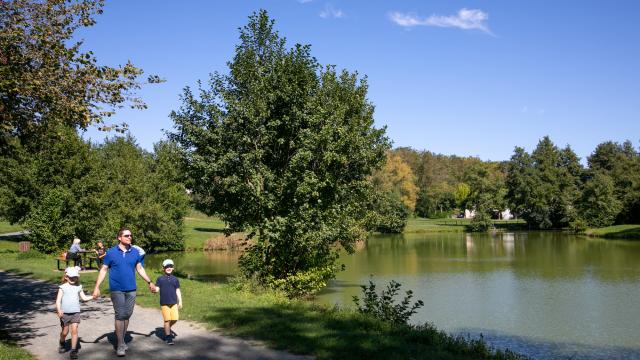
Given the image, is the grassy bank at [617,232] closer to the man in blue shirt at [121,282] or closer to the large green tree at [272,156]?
the large green tree at [272,156]

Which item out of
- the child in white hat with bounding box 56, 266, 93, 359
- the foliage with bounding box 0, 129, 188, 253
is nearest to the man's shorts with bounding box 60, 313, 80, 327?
the child in white hat with bounding box 56, 266, 93, 359

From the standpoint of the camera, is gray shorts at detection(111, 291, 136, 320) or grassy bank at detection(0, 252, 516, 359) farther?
grassy bank at detection(0, 252, 516, 359)

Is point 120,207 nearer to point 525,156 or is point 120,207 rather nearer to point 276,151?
point 276,151

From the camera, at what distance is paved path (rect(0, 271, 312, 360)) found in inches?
372

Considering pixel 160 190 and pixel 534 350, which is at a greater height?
pixel 160 190

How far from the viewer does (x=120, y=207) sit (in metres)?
43.8

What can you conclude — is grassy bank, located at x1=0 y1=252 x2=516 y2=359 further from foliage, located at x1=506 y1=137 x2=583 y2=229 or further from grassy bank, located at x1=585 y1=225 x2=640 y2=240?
foliage, located at x1=506 y1=137 x2=583 y2=229

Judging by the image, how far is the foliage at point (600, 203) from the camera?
266 ft

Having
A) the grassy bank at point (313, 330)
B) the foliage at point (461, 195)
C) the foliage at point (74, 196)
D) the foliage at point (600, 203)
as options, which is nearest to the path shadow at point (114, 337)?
the grassy bank at point (313, 330)

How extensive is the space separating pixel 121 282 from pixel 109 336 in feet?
7.02

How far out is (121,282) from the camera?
371 inches

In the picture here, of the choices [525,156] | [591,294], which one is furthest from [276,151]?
[525,156]

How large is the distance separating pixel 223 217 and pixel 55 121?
32.7ft

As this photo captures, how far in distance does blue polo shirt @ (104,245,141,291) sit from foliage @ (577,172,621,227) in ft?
278
